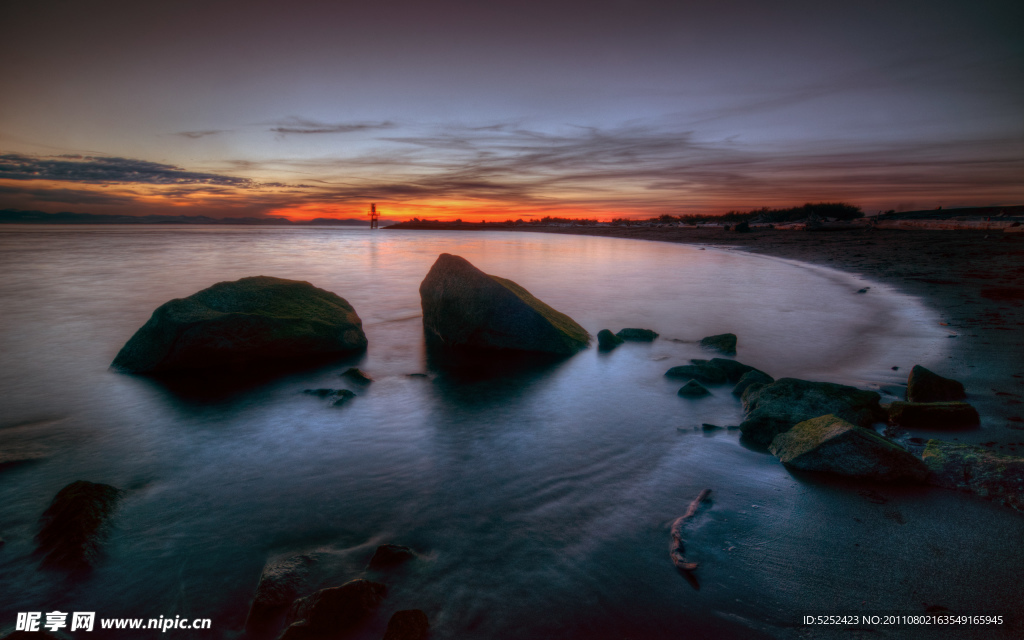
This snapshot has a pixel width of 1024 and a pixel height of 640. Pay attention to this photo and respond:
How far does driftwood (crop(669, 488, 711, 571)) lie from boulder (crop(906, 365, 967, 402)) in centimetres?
343

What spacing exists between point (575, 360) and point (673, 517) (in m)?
4.46

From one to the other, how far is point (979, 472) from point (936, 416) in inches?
49.5

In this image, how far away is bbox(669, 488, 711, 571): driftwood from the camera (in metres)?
Result: 2.83

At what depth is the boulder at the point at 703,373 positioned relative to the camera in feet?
20.7

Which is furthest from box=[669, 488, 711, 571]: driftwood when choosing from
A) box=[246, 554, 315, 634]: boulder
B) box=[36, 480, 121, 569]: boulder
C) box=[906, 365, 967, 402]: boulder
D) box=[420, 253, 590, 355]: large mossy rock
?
box=[420, 253, 590, 355]: large mossy rock

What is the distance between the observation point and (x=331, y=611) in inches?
94.8

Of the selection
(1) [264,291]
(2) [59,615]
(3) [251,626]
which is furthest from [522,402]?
(1) [264,291]

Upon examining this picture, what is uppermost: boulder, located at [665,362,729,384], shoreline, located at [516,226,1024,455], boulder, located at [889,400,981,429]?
shoreline, located at [516,226,1024,455]

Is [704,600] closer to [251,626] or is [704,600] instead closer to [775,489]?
[775,489]

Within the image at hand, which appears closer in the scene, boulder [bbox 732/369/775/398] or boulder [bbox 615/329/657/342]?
boulder [bbox 732/369/775/398]

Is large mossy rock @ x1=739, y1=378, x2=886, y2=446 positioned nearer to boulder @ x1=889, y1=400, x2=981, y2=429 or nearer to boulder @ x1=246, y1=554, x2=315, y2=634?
boulder @ x1=889, y1=400, x2=981, y2=429

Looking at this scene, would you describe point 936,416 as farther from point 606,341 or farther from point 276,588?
point 276,588

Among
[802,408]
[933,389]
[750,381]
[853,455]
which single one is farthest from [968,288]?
[853,455]

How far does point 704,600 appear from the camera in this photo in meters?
2.57
